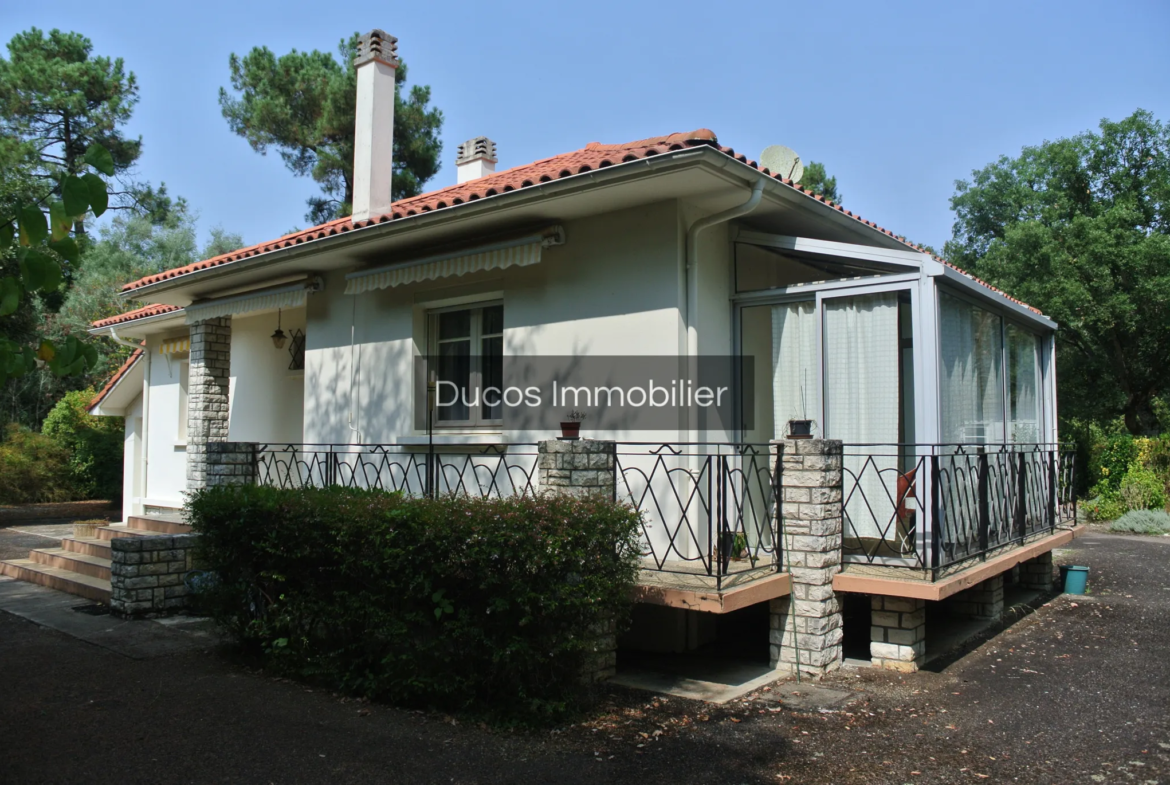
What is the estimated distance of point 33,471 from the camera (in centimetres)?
2119

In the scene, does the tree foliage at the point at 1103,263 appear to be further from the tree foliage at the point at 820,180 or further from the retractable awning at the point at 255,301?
the retractable awning at the point at 255,301

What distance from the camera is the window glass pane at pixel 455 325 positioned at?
9.11 meters

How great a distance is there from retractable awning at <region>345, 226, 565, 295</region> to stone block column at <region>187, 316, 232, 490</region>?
387 cm

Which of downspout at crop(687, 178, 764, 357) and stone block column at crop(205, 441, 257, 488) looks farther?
stone block column at crop(205, 441, 257, 488)

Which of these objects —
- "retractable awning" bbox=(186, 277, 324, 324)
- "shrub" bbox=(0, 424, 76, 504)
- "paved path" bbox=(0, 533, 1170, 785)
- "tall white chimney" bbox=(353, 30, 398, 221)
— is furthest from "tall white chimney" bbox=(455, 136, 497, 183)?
"shrub" bbox=(0, 424, 76, 504)

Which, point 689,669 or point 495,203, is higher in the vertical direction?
point 495,203

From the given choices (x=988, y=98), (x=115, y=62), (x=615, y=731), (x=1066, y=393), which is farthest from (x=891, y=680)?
(x=115, y=62)

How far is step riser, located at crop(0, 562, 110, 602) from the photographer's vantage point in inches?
364

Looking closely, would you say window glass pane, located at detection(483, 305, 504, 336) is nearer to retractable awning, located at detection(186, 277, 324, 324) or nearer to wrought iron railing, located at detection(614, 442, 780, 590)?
wrought iron railing, located at detection(614, 442, 780, 590)

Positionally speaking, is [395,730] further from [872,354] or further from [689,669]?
[872,354]

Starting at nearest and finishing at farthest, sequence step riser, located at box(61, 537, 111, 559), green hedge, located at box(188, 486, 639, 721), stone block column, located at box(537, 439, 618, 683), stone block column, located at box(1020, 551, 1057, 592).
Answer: green hedge, located at box(188, 486, 639, 721), stone block column, located at box(537, 439, 618, 683), stone block column, located at box(1020, 551, 1057, 592), step riser, located at box(61, 537, 111, 559)

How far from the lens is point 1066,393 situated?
23.2 m

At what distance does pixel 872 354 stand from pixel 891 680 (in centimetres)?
268

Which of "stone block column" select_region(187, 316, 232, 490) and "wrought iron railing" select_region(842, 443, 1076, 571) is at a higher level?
"stone block column" select_region(187, 316, 232, 490)
